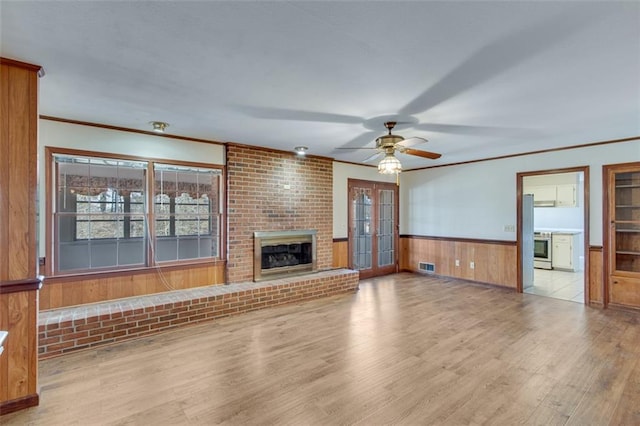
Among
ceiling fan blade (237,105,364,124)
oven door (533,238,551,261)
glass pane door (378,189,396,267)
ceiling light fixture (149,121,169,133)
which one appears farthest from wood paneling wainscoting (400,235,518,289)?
ceiling light fixture (149,121,169,133)

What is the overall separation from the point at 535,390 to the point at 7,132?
433 centimetres

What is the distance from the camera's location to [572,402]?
2260mm

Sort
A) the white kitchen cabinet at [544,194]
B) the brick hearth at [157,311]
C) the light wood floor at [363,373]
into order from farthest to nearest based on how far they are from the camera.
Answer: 1. the white kitchen cabinet at [544,194]
2. the brick hearth at [157,311]
3. the light wood floor at [363,373]

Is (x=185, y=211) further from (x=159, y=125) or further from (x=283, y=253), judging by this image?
(x=283, y=253)

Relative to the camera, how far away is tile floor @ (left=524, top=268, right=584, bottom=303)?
204 inches

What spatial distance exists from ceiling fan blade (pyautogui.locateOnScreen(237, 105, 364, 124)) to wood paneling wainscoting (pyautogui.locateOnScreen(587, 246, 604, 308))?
4.11 meters

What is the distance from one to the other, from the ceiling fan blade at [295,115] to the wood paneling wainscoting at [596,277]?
13.5ft

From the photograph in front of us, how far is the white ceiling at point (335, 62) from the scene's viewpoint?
171cm

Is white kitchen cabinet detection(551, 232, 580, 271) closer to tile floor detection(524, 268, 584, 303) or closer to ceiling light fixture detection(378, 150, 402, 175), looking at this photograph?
tile floor detection(524, 268, 584, 303)

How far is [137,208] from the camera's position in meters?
4.19

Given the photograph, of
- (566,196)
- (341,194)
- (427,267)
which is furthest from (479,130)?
(566,196)

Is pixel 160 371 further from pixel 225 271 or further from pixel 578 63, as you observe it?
pixel 578 63

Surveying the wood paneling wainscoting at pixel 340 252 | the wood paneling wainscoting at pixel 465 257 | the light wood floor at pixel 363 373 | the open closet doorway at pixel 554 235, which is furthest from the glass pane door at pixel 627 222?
the wood paneling wainscoting at pixel 340 252

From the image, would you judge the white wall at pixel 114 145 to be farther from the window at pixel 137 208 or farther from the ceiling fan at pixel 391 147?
the ceiling fan at pixel 391 147
